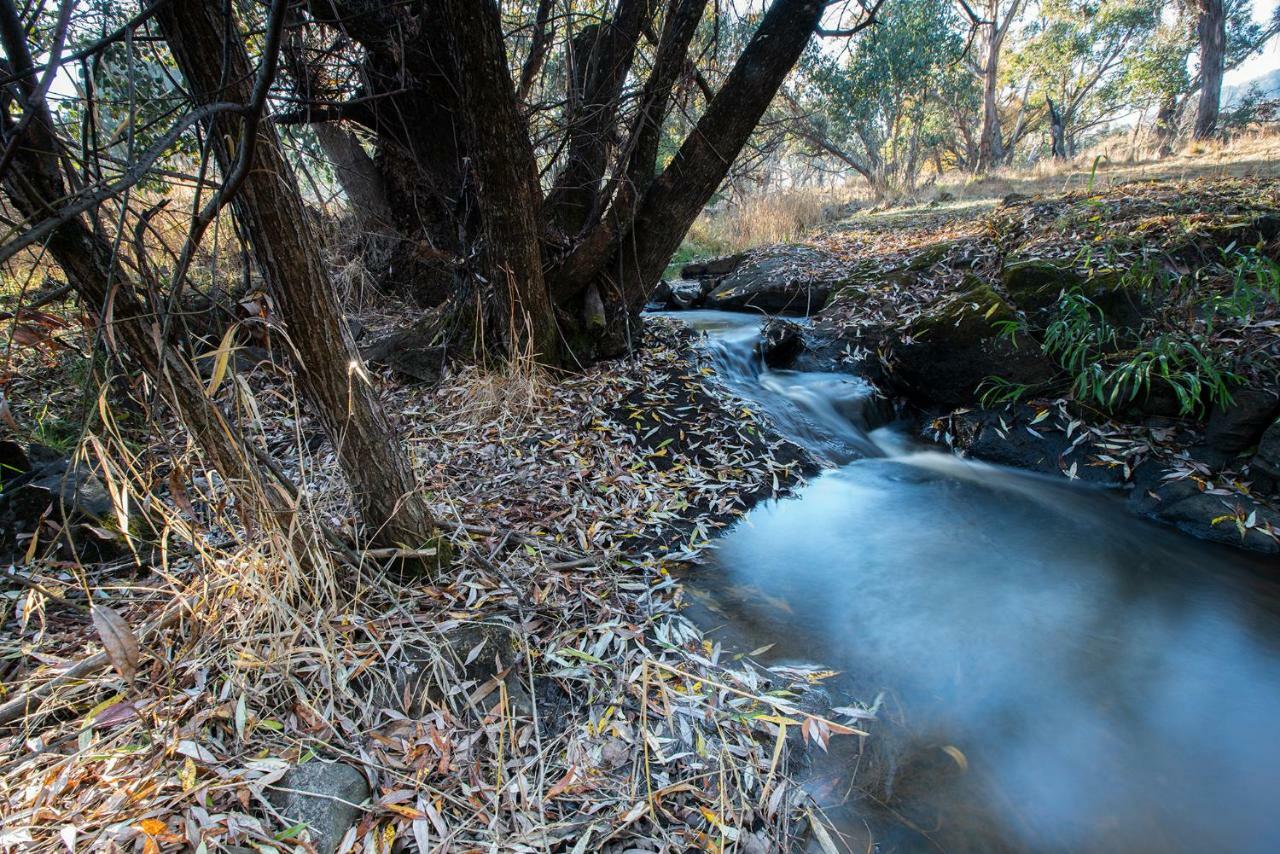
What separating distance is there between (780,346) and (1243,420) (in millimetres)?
3214

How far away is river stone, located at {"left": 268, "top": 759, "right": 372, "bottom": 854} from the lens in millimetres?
1428

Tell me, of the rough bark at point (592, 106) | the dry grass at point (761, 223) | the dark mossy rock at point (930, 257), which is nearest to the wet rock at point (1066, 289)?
the dark mossy rock at point (930, 257)

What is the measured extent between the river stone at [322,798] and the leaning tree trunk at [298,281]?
762 mm

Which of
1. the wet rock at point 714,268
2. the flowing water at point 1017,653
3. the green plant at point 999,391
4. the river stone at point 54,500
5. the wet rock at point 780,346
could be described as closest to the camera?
the flowing water at point 1017,653

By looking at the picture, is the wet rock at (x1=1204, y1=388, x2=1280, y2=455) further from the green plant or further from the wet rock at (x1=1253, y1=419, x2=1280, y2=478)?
the green plant

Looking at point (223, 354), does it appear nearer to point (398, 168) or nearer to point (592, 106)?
point (592, 106)

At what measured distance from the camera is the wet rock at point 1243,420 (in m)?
3.28

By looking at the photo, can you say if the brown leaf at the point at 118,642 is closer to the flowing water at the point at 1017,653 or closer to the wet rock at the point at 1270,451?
the flowing water at the point at 1017,653

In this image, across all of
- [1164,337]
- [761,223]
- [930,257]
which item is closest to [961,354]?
[1164,337]

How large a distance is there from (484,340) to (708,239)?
26.8 ft

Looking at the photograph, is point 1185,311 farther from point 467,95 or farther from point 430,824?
point 430,824

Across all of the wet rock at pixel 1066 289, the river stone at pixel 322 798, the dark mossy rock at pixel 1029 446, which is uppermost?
the wet rock at pixel 1066 289

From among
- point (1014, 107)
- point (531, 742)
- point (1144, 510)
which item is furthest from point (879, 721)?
point (1014, 107)

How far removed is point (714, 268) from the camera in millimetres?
8672
